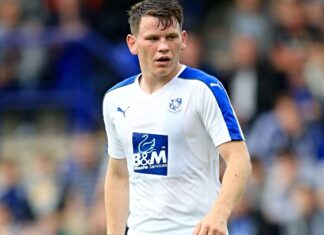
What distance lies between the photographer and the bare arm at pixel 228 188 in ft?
21.6

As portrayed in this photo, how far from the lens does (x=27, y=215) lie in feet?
45.8

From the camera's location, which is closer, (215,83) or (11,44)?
(215,83)

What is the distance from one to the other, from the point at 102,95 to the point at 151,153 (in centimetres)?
737

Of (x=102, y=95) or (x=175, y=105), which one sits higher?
(x=102, y=95)

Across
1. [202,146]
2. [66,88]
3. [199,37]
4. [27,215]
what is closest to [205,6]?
[199,37]

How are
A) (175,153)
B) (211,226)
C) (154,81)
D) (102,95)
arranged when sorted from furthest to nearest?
(102,95) → (154,81) → (175,153) → (211,226)

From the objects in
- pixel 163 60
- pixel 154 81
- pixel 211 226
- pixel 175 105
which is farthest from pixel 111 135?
pixel 211 226

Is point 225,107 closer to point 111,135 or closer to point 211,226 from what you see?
point 211,226

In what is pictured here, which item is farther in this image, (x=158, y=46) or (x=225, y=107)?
(x=158, y=46)

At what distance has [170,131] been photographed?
7148 mm

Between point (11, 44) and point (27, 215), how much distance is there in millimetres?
2655

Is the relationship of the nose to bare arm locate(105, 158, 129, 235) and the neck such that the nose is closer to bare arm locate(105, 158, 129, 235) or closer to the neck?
the neck

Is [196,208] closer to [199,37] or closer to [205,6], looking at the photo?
[199,37]

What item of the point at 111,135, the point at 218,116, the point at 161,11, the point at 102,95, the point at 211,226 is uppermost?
the point at 161,11
